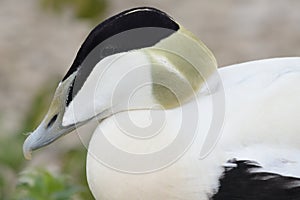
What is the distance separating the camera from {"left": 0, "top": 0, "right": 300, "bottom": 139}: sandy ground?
12.1 ft

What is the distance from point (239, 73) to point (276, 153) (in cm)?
18

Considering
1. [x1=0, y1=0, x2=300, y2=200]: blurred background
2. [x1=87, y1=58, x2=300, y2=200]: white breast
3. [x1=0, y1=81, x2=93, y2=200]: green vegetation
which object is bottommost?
[x1=0, y1=0, x2=300, y2=200]: blurred background

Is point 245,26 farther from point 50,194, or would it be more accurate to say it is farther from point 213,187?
point 213,187

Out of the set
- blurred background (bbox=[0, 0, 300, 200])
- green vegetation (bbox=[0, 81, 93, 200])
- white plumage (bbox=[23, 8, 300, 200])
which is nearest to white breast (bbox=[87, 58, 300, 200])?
white plumage (bbox=[23, 8, 300, 200])

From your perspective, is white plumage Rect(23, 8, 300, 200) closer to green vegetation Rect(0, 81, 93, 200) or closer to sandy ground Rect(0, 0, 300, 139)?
green vegetation Rect(0, 81, 93, 200)

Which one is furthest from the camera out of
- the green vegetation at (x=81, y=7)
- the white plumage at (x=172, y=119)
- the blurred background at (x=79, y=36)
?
the blurred background at (x=79, y=36)

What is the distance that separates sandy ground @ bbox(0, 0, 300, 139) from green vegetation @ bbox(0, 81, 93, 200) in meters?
1.72

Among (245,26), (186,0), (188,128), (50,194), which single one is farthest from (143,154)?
(186,0)

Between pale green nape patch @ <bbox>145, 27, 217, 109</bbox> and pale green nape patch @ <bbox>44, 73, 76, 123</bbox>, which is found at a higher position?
pale green nape patch @ <bbox>145, 27, 217, 109</bbox>

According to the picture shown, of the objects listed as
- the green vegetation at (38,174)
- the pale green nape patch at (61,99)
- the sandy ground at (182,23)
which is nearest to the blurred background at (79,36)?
the sandy ground at (182,23)

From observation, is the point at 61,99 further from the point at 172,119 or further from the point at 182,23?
the point at 182,23

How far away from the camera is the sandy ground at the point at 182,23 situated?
3676mm

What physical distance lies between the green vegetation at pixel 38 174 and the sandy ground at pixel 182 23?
172 cm

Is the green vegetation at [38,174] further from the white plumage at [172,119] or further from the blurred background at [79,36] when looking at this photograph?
the blurred background at [79,36]
